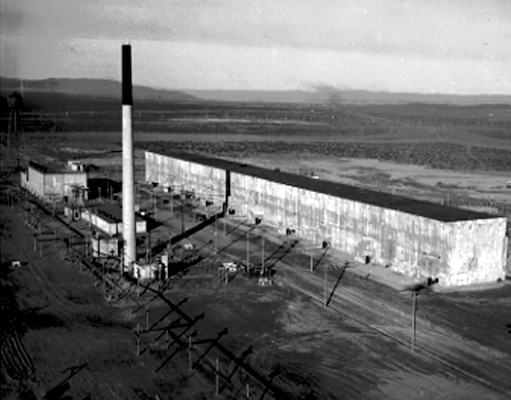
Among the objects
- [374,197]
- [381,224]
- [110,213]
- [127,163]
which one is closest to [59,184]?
[110,213]

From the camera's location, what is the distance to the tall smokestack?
42.2m

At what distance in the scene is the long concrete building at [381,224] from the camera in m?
39.0

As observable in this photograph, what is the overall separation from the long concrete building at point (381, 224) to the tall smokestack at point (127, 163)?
14.0m

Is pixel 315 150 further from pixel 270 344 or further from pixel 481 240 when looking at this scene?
pixel 270 344

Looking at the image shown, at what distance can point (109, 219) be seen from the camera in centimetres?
5262

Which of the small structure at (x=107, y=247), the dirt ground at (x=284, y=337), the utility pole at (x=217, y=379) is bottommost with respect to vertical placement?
the dirt ground at (x=284, y=337)

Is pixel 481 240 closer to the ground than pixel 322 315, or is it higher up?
higher up

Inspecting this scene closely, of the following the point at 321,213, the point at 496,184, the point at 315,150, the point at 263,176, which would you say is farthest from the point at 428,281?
the point at 315,150

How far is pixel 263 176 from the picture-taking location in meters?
60.4

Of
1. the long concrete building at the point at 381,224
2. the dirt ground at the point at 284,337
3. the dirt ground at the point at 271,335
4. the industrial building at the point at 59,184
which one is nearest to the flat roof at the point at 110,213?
the dirt ground at the point at 271,335

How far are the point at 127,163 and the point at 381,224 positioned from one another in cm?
1590

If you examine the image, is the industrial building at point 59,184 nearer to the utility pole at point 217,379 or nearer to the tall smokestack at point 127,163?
the tall smokestack at point 127,163

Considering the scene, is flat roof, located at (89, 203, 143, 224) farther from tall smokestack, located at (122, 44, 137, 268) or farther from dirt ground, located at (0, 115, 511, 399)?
tall smokestack, located at (122, 44, 137, 268)

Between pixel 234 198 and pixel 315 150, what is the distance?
66.1 meters
